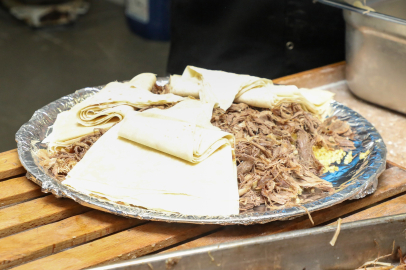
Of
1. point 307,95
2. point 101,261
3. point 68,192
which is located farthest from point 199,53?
point 101,261

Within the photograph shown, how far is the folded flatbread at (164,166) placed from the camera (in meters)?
1.27

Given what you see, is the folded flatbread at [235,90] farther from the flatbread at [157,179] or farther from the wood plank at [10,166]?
the wood plank at [10,166]

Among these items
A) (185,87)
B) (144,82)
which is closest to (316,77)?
(185,87)

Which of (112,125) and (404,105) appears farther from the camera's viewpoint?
(404,105)

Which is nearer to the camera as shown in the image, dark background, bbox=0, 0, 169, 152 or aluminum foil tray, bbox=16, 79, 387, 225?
aluminum foil tray, bbox=16, 79, 387, 225

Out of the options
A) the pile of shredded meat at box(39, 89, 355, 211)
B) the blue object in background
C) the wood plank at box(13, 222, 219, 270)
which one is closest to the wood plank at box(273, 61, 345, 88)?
the pile of shredded meat at box(39, 89, 355, 211)

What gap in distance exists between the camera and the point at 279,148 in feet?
4.93

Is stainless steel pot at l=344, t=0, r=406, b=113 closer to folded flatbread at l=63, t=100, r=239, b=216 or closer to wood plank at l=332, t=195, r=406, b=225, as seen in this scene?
wood plank at l=332, t=195, r=406, b=225

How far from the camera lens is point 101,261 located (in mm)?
1120

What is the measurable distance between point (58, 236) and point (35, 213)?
14 centimetres

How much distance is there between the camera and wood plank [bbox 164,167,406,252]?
1.23 metres

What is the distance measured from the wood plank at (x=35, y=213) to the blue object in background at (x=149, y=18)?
13.5 ft

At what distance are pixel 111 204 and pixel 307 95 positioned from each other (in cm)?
106

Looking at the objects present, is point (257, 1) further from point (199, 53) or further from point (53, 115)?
point (53, 115)
